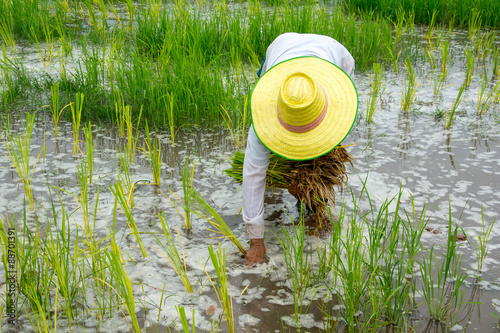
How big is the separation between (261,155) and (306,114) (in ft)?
0.86

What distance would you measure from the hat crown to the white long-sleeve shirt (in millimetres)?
201

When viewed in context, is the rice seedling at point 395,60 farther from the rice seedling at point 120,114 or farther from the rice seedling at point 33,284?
the rice seedling at point 33,284

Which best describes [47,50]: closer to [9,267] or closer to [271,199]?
[271,199]

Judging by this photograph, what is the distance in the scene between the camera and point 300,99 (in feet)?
5.44

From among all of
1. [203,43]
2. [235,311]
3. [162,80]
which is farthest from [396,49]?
[235,311]

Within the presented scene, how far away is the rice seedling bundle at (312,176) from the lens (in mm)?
2098

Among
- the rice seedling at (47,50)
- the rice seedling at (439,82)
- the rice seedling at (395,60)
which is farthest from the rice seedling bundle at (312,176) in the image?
the rice seedling at (47,50)

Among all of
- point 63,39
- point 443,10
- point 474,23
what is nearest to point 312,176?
point 63,39

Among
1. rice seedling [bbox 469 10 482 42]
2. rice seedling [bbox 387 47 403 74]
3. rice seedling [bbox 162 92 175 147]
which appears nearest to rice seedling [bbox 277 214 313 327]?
rice seedling [bbox 162 92 175 147]

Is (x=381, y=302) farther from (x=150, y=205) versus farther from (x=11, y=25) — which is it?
(x=11, y=25)

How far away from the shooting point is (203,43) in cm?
388

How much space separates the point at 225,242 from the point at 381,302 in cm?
73

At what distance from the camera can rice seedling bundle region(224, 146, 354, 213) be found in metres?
2.10

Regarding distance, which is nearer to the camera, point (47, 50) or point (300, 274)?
point (300, 274)
